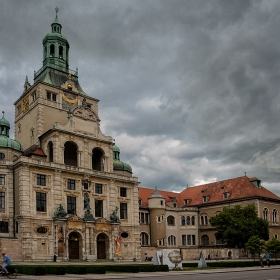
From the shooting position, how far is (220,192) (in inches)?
3509

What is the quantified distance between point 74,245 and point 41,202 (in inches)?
317

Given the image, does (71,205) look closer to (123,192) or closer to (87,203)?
(87,203)

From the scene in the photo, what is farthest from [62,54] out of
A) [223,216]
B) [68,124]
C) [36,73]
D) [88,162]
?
[223,216]

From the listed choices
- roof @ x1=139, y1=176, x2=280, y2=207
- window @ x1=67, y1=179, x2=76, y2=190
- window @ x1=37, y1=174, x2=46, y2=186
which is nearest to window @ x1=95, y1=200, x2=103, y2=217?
window @ x1=67, y1=179, x2=76, y2=190

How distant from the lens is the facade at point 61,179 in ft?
190

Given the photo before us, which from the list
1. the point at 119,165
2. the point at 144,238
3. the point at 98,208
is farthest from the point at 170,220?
the point at 98,208

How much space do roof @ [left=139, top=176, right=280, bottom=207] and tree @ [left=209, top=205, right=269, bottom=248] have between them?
7.18m

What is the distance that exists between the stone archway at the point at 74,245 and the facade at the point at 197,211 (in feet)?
72.0

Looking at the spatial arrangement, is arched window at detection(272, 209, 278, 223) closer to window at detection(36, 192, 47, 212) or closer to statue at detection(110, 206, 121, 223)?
statue at detection(110, 206, 121, 223)

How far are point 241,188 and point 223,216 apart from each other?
1279cm

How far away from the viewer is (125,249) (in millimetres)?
67438

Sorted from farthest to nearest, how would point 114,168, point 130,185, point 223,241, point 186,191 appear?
point 186,191
point 223,241
point 114,168
point 130,185

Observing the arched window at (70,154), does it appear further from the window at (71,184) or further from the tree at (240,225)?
the tree at (240,225)

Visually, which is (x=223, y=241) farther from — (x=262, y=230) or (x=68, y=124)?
(x=68, y=124)
